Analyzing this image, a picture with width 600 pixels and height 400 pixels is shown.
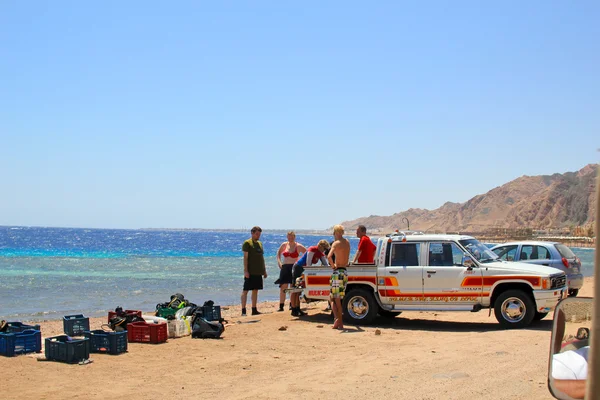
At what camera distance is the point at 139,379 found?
8.80 m

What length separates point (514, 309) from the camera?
12.5 m

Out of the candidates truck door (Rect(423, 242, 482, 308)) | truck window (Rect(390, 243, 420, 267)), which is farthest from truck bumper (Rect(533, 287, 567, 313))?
truck window (Rect(390, 243, 420, 267))

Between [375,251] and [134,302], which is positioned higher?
[375,251]

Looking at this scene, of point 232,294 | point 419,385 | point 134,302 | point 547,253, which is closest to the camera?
point 419,385

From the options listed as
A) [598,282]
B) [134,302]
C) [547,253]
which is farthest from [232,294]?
[598,282]

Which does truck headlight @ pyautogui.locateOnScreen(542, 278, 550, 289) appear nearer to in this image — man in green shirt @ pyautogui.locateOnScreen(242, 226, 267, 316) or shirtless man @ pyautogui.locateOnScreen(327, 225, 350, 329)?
shirtless man @ pyautogui.locateOnScreen(327, 225, 350, 329)

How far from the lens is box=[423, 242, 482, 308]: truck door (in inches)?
504

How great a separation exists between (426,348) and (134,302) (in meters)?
14.1

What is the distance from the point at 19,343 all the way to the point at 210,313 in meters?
4.09

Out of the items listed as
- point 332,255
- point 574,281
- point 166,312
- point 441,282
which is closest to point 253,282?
point 166,312

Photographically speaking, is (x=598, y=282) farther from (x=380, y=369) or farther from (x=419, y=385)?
(x=380, y=369)

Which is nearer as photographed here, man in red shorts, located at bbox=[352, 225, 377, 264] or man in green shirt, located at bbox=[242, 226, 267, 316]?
man in red shorts, located at bbox=[352, 225, 377, 264]

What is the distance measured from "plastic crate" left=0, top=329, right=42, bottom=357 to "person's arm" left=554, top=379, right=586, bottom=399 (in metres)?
8.26

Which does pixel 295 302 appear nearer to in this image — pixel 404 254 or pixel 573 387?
pixel 404 254
